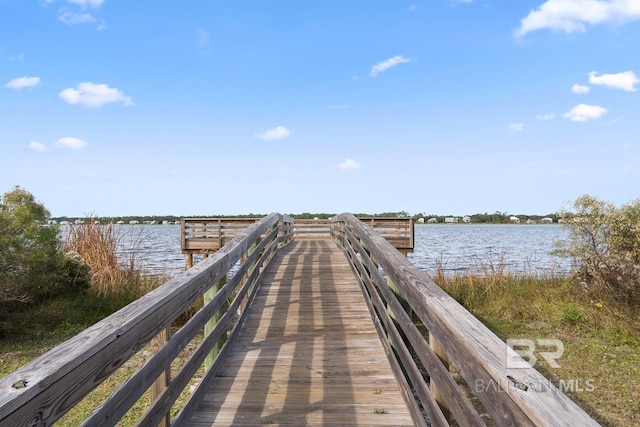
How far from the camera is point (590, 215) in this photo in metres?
11.1

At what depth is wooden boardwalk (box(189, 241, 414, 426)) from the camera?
3020mm

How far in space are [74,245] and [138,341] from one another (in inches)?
400

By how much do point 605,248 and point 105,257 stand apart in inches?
497

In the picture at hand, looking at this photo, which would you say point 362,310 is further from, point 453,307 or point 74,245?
point 74,245

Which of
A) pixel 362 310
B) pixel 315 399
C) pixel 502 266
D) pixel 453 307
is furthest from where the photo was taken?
pixel 502 266

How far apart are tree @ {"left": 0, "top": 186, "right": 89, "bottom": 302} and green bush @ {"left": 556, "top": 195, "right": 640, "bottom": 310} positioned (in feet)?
35.9

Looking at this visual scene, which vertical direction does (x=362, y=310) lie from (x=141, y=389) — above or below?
below

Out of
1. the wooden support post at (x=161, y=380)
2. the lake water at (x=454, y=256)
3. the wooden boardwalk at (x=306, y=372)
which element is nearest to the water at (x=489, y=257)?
the lake water at (x=454, y=256)

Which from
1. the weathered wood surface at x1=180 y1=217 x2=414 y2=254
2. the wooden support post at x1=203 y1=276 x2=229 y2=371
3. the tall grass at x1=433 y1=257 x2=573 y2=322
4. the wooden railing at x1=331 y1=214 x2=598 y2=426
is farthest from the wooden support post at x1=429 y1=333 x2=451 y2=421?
the weathered wood surface at x1=180 y1=217 x2=414 y2=254

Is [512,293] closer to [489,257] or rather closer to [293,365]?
[489,257]

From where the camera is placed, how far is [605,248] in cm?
1082

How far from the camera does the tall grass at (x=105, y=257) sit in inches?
393

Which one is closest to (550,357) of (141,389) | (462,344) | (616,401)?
(616,401)

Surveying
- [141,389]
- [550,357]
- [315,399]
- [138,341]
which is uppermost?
[138,341]
